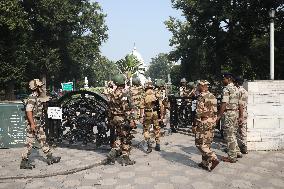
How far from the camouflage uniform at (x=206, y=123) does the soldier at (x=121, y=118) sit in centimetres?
157

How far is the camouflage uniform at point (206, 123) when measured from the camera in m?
6.39

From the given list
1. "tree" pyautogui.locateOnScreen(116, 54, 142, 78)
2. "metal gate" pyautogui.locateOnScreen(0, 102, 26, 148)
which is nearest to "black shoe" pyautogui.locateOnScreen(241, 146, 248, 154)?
"metal gate" pyautogui.locateOnScreen(0, 102, 26, 148)

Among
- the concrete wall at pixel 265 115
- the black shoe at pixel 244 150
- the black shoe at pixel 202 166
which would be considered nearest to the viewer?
the black shoe at pixel 202 166

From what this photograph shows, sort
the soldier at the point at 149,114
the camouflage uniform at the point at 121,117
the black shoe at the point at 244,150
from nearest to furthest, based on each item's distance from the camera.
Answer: the camouflage uniform at the point at 121,117, the black shoe at the point at 244,150, the soldier at the point at 149,114

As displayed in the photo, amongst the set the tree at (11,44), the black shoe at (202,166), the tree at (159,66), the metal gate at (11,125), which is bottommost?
the black shoe at (202,166)

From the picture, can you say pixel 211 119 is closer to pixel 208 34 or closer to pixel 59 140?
pixel 59 140

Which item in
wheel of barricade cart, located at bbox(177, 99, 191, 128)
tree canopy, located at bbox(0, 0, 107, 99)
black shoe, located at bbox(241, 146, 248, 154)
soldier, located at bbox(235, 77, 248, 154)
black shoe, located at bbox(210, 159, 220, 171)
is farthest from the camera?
tree canopy, located at bbox(0, 0, 107, 99)

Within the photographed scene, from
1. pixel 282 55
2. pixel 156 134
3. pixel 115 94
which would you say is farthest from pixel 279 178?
pixel 282 55

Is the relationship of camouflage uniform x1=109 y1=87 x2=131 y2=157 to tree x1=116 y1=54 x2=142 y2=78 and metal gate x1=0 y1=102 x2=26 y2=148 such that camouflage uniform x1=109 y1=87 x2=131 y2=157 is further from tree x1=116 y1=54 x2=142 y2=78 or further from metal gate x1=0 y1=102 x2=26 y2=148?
tree x1=116 y1=54 x2=142 y2=78

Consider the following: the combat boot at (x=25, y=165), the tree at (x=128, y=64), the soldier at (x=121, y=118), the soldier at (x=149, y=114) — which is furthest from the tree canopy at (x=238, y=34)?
the tree at (x=128, y=64)

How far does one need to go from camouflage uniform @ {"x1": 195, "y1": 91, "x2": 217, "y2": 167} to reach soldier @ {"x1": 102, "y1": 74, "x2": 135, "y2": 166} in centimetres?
157

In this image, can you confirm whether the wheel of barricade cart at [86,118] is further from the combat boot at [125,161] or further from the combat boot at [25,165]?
the combat boot at [25,165]

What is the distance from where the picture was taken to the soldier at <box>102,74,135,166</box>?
688 centimetres

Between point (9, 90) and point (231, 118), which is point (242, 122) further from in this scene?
point (9, 90)
